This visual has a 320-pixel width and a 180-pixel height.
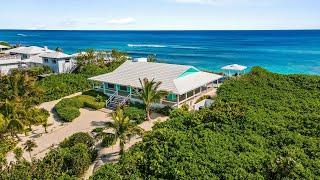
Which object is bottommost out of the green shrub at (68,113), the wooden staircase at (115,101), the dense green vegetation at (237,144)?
the green shrub at (68,113)

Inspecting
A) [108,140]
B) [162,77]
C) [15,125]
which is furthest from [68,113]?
[162,77]

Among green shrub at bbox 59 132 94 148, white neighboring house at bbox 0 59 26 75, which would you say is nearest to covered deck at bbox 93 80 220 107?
green shrub at bbox 59 132 94 148

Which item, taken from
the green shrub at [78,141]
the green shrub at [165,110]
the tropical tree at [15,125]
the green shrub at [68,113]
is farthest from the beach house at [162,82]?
the tropical tree at [15,125]

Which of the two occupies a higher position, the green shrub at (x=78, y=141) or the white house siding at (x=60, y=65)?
the white house siding at (x=60, y=65)

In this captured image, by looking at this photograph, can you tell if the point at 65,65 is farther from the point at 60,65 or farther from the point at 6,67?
the point at 6,67

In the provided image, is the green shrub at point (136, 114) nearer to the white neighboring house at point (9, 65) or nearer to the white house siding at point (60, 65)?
the white house siding at point (60, 65)

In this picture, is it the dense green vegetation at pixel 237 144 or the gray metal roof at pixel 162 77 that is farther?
the gray metal roof at pixel 162 77

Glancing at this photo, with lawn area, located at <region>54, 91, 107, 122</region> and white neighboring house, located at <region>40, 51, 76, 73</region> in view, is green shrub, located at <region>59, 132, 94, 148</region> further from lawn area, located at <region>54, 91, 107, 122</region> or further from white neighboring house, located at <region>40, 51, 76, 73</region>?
white neighboring house, located at <region>40, 51, 76, 73</region>
